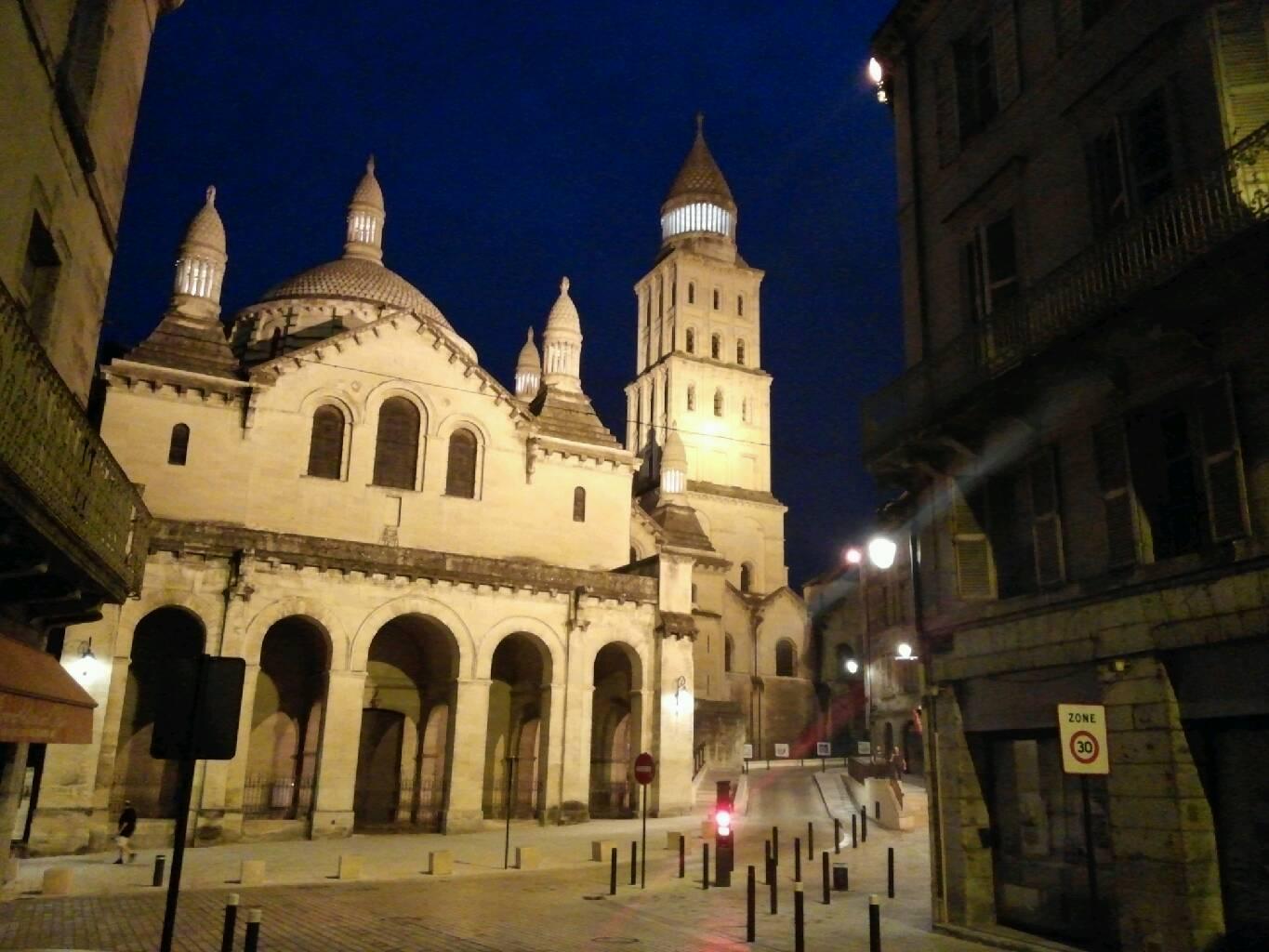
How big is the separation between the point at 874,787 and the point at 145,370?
24463mm

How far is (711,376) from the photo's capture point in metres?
65.2

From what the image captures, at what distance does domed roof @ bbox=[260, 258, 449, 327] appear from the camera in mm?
43062

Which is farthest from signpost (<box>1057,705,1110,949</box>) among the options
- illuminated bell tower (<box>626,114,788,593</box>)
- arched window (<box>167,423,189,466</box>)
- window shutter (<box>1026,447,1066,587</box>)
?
illuminated bell tower (<box>626,114,788,593</box>)

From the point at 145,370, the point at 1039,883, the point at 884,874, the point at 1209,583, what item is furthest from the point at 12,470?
the point at 145,370

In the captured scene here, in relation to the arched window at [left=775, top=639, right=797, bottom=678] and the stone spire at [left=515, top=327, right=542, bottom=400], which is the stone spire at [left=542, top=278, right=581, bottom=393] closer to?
the stone spire at [left=515, top=327, right=542, bottom=400]

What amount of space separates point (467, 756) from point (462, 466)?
10251mm

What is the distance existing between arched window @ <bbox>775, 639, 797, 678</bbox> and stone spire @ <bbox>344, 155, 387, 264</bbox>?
95.7 ft

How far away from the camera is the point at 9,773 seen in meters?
14.0

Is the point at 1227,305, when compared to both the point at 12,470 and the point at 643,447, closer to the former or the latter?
the point at 12,470

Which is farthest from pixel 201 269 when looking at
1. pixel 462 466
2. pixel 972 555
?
pixel 972 555

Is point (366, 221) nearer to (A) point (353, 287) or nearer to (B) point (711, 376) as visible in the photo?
(A) point (353, 287)

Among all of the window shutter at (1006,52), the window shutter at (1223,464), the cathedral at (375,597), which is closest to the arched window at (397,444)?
the cathedral at (375,597)

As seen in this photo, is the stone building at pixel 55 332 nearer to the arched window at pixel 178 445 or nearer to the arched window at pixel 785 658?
the arched window at pixel 178 445

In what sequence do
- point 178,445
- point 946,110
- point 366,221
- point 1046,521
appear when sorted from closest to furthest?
point 1046,521 → point 946,110 → point 178,445 → point 366,221
